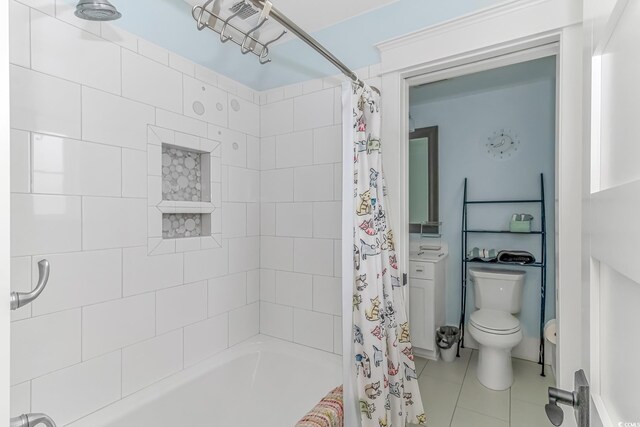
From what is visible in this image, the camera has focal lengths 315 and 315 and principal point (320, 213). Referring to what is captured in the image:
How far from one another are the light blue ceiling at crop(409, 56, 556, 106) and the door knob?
8.37 ft

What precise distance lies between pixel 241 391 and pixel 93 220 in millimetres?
1246

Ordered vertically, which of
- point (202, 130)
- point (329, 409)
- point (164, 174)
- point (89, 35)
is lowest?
point (329, 409)

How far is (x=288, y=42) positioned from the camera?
2.06 meters

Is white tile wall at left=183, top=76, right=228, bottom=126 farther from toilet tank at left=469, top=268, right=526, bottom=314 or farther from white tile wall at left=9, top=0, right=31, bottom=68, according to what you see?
toilet tank at left=469, top=268, right=526, bottom=314

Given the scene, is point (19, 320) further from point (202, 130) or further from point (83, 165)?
point (202, 130)

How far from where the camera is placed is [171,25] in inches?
64.4

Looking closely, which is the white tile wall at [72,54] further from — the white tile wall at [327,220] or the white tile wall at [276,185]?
the white tile wall at [327,220]

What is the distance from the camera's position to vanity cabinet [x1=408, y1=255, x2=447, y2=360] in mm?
2699

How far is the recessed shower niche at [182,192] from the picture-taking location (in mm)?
1572

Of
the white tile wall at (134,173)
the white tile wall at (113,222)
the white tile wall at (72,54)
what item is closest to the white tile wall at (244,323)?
the white tile wall at (113,222)

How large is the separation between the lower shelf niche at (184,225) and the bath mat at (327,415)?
110 cm

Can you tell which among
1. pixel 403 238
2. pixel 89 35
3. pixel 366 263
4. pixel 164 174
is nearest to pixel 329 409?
pixel 366 263

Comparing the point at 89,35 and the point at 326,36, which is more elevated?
the point at 326,36

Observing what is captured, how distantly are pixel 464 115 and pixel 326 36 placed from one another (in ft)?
5.68
